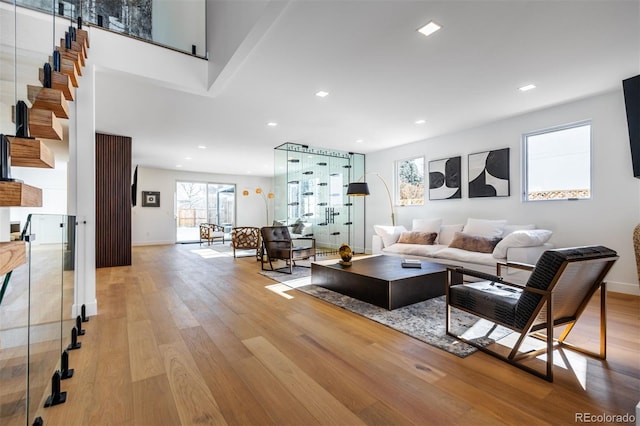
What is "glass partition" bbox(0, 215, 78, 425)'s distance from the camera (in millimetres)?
1215

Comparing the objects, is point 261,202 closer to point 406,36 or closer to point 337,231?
point 337,231

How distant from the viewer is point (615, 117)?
3.90 metres

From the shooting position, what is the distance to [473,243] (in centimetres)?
471

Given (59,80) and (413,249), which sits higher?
(59,80)

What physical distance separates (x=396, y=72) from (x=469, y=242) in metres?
3.07

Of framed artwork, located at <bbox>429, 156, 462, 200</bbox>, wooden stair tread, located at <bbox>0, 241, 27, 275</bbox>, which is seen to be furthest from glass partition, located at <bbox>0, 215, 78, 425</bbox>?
framed artwork, located at <bbox>429, 156, 462, 200</bbox>

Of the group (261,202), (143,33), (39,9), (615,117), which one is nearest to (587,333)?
(615,117)

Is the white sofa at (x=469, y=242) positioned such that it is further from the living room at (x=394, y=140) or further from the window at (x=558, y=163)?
the window at (x=558, y=163)

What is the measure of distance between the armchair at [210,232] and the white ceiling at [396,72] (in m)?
4.29

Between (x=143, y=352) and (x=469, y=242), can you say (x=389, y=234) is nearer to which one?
(x=469, y=242)

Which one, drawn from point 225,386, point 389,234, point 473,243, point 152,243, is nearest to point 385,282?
point 225,386

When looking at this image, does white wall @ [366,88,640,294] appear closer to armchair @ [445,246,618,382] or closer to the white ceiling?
the white ceiling

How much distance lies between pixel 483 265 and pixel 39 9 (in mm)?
6219

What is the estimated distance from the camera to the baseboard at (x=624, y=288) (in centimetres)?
371
